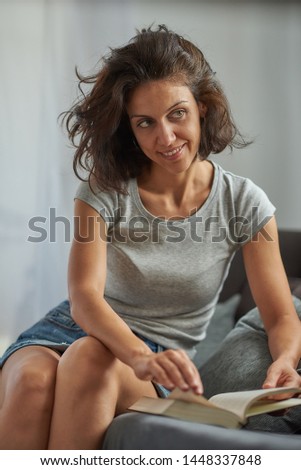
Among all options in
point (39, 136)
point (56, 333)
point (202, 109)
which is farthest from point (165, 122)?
point (39, 136)

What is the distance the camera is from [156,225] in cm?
184

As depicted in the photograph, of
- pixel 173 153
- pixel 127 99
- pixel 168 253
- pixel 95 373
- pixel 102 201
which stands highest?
pixel 127 99

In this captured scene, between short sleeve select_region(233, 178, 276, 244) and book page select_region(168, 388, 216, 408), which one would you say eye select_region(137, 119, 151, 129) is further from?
book page select_region(168, 388, 216, 408)

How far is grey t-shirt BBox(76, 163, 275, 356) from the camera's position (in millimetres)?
1823

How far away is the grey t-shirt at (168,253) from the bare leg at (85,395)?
1.08ft

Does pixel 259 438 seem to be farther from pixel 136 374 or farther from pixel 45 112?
pixel 45 112

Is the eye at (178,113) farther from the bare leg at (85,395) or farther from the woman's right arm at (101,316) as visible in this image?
the bare leg at (85,395)

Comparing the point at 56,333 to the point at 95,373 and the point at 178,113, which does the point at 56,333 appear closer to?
the point at 95,373

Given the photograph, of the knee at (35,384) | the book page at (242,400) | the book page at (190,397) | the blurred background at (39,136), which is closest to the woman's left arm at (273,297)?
the book page at (242,400)

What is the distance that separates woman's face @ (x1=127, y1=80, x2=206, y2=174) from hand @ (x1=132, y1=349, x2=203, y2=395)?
0.50m

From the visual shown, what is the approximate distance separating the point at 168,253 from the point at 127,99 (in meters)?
0.36

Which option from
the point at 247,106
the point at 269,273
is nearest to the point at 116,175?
the point at 269,273

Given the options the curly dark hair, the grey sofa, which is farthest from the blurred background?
the grey sofa

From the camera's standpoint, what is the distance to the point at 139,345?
1.47m
